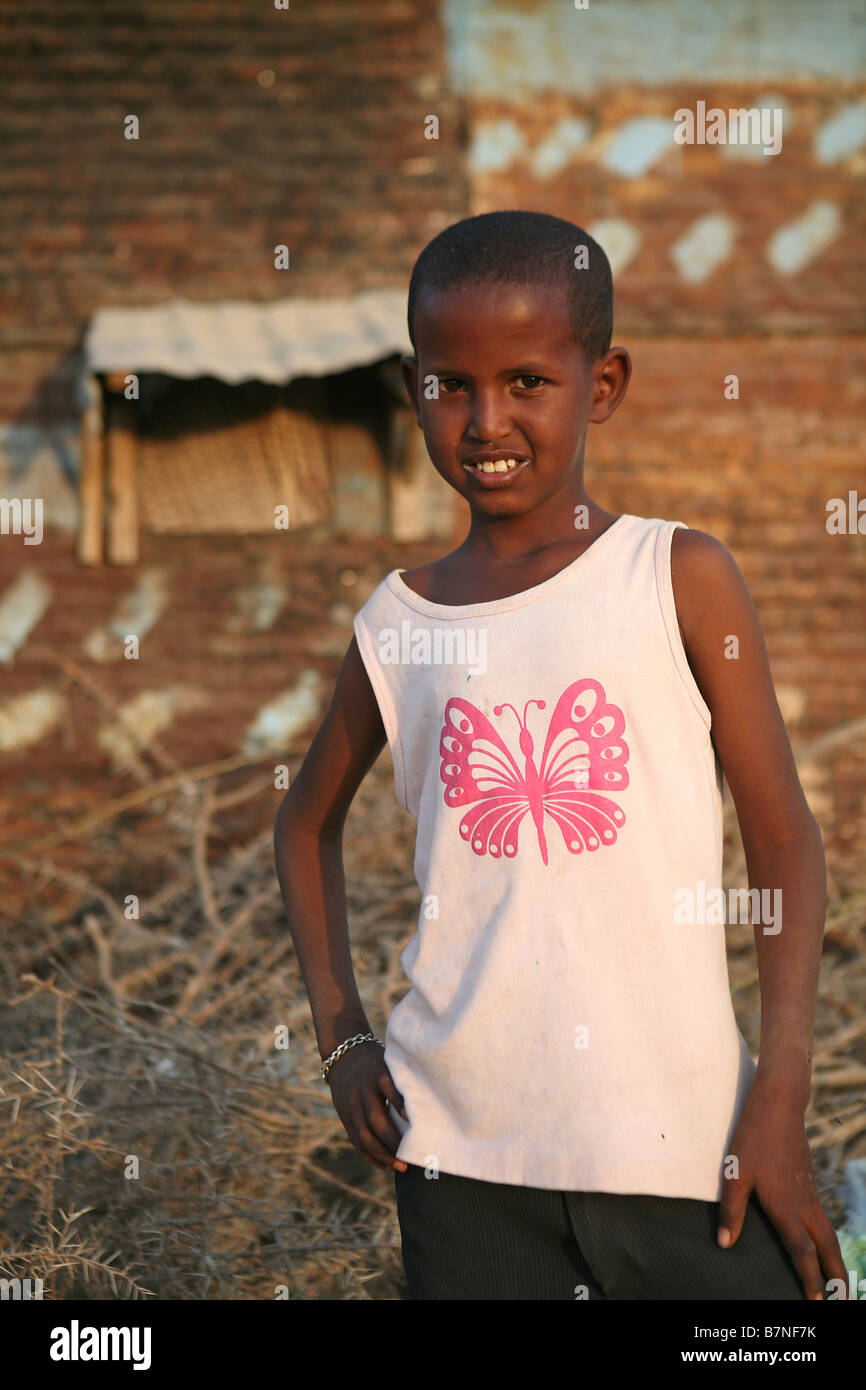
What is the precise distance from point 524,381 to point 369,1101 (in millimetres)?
836

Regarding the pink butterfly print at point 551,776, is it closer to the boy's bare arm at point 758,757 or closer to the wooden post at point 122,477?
the boy's bare arm at point 758,757

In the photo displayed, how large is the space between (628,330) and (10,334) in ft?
8.96

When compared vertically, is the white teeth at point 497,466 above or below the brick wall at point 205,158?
below

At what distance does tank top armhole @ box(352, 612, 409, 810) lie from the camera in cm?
154

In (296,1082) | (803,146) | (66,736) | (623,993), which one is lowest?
(296,1082)

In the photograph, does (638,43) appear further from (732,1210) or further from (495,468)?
(732,1210)

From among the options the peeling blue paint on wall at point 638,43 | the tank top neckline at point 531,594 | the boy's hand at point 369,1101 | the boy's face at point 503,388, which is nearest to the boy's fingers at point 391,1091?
the boy's hand at point 369,1101

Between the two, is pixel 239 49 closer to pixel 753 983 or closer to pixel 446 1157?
pixel 753 983

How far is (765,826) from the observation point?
1370 millimetres

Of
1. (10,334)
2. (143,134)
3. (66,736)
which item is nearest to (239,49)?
(143,134)

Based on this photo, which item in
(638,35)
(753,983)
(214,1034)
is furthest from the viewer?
(638,35)

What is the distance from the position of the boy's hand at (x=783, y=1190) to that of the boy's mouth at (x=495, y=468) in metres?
0.72

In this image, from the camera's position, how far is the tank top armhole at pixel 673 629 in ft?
4.42

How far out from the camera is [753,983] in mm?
3695
